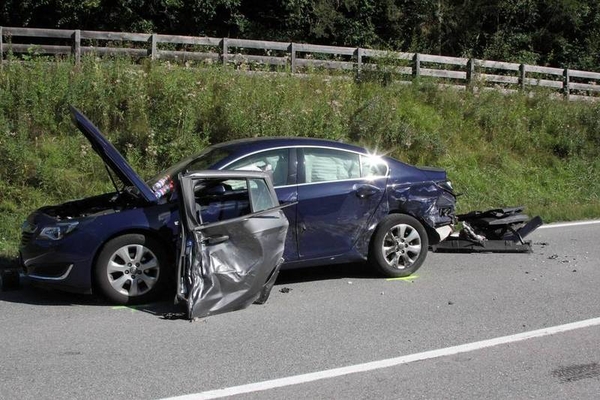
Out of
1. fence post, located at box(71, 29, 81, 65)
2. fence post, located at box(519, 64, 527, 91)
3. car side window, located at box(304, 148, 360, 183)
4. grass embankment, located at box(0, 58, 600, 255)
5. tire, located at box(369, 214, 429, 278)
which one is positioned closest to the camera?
car side window, located at box(304, 148, 360, 183)

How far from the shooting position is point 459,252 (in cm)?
938

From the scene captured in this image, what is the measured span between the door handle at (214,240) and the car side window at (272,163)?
3.80 ft

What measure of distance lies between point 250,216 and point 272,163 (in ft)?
3.80

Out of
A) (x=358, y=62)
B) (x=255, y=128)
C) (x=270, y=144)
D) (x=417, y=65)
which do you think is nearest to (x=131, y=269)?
(x=270, y=144)

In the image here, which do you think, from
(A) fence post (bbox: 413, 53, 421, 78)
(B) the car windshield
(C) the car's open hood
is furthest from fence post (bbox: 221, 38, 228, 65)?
(C) the car's open hood

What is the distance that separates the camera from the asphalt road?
16.1 ft

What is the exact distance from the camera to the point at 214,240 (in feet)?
20.5

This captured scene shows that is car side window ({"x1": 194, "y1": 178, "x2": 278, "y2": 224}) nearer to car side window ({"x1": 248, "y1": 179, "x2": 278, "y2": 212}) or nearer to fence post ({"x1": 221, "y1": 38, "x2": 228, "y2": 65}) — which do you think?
car side window ({"x1": 248, "y1": 179, "x2": 278, "y2": 212})

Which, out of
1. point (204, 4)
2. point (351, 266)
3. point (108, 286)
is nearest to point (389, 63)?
point (204, 4)

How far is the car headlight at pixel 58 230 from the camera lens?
664cm

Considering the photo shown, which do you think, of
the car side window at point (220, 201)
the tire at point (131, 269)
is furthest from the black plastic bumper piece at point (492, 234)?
the tire at point (131, 269)

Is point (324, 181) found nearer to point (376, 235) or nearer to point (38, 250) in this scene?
point (376, 235)

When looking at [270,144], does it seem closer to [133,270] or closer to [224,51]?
[133,270]

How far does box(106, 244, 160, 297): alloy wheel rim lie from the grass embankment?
3220mm
